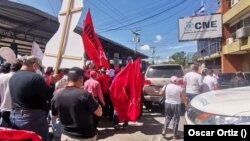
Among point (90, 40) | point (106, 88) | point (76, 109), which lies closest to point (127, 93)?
point (106, 88)

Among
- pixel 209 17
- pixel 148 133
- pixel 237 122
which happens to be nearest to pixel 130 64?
pixel 148 133

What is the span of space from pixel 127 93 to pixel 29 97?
208 inches

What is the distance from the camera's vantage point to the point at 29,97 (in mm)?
4852

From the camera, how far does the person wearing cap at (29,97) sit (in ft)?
15.8

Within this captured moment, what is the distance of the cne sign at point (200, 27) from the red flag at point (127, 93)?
2461 centimetres

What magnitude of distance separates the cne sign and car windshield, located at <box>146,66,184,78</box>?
68.5ft

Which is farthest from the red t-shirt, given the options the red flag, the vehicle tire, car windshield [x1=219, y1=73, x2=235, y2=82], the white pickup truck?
→ car windshield [x1=219, y1=73, x2=235, y2=82]

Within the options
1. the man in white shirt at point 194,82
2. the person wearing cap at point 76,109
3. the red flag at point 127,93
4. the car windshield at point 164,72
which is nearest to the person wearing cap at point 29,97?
the person wearing cap at point 76,109

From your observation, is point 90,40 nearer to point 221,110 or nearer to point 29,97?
point 29,97

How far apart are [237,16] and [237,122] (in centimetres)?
2699

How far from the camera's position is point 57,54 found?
17.8 ft

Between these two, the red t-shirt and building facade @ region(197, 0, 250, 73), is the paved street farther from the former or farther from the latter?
building facade @ region(197, 0, 250, 73)

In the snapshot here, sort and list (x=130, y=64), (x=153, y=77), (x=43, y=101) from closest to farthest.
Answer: (x=43, y=101) < (x=130, y=64) < (x=153, y=77)

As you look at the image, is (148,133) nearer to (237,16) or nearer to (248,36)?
(248,36)
